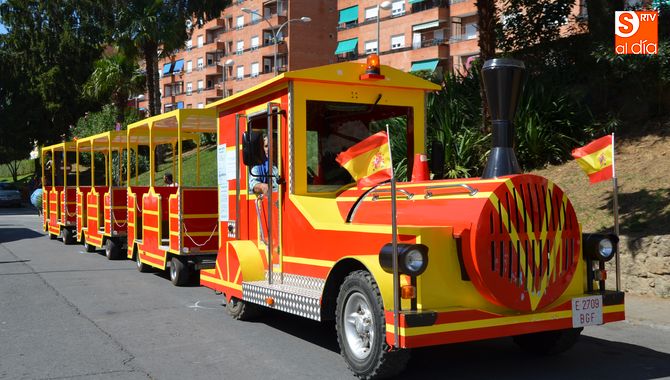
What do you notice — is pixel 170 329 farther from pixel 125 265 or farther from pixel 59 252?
pixel 59 252

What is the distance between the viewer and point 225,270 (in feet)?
25.2

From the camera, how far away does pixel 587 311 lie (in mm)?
5438

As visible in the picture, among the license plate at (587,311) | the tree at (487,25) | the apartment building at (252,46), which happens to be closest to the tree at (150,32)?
the apartment building at (252,46)

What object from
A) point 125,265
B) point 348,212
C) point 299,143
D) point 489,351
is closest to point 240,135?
point 299,143

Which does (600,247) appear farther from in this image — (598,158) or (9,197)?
(9,197)

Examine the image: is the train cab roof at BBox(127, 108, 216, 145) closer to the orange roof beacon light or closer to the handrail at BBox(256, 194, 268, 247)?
the handrail at BBox(256, 194, 268, 247)

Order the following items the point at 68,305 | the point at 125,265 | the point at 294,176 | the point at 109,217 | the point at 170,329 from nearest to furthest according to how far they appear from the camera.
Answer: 1. the point at 294,176
2. the point at 170,329
3. the point at 68,305
4. the point at 125,265
5. the point at 109,217

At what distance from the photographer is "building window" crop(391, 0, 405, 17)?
169 ft

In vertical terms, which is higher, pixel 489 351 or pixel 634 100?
pixel 634 100

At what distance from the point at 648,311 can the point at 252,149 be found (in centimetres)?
493

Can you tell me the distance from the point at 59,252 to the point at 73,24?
36.0 metres

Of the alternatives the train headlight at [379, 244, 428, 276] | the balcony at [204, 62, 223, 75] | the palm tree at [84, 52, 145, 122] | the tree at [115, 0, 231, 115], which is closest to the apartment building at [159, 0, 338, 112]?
the balcony at [204, 62, 223, 75]

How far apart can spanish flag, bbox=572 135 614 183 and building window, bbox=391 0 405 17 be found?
46942 millimetres

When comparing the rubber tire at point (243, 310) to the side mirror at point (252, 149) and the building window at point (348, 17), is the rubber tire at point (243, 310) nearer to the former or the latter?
the side mirror at point (252, 149)
